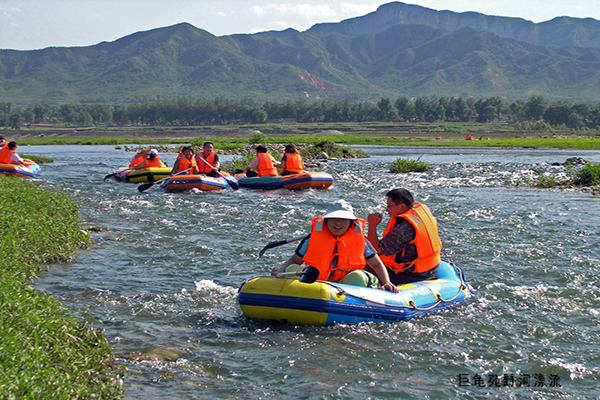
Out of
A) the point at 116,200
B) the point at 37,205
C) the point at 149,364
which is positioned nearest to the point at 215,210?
the point at 116,200

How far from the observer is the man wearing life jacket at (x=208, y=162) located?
19.4 metres

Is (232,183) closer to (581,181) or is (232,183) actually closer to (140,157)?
(140,157)

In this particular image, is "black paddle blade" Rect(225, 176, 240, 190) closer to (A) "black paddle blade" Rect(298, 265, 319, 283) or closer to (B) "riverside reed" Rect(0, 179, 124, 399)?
(B) "riverside reed" Rect(0, 179, 124, 399)

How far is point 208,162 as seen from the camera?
19609 mm

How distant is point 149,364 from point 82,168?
2625cm

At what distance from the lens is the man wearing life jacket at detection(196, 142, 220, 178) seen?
19.4 m

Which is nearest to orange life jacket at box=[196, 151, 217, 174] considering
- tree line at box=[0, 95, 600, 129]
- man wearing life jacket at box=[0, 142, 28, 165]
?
man wearing life jacket at box=[0, 142, 28, 165]

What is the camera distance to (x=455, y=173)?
26.0 m

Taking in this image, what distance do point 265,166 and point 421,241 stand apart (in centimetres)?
1305

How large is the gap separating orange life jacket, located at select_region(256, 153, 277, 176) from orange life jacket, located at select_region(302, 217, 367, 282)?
42.7ft

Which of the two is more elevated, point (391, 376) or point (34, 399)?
point (34, 399)

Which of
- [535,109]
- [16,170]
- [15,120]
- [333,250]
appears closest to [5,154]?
[16,170]

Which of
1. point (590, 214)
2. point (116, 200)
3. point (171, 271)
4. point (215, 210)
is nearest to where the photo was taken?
point (171, 271)

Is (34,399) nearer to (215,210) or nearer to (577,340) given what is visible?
(577,340)
